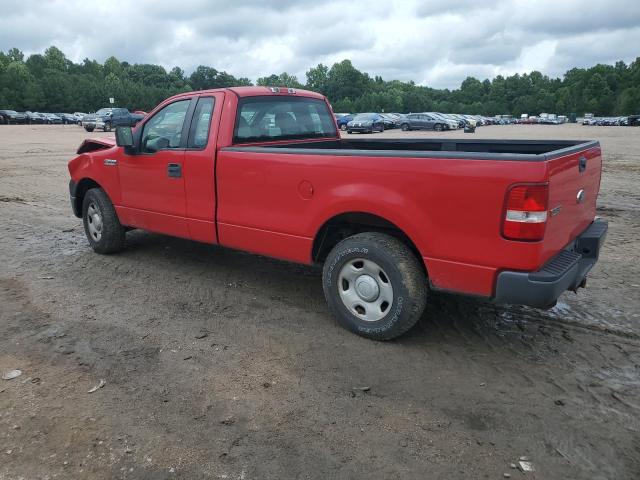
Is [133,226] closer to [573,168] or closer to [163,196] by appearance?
[163,196]

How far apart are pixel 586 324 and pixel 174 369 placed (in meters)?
3.28

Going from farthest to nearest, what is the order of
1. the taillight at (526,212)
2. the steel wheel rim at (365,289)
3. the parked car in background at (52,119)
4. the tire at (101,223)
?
1. the parked car in background at (52,119)
2. the tire at (101,223)
3. the steel wheel rim at (365,289)
4. the taillight at (526,212)

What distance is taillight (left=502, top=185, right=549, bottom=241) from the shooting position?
315 centimetres

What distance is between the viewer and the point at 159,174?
5375 mm

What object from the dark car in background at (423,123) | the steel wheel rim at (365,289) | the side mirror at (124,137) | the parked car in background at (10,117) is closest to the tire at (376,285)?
the steel wheel rim at (365,289)

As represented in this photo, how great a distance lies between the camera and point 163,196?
5383mm

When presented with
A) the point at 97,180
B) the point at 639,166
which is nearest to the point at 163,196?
the point at 97,180

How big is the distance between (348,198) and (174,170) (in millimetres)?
2109

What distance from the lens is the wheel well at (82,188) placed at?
646 cm

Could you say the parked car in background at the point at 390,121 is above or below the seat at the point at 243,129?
below

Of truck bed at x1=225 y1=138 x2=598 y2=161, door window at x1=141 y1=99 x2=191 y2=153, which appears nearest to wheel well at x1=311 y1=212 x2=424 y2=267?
truck bed at x1=225 y1=138 x2=598 y2=161

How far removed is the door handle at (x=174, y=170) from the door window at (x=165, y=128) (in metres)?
0.20

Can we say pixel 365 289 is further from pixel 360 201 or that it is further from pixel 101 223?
pixel 101 223

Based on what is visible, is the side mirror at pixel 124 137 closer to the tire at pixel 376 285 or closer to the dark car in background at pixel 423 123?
the tire at pixel 376 285
